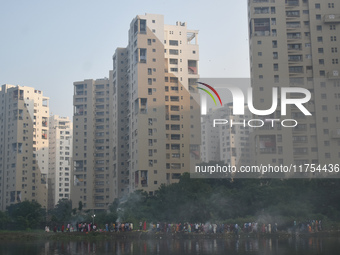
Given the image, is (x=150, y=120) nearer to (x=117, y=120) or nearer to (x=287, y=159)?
(x=117, y=120)

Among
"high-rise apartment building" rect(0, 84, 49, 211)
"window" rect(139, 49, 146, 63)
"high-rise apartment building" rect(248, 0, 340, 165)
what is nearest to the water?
"high-rise apartment building" rect(248, 0, 340, 165)

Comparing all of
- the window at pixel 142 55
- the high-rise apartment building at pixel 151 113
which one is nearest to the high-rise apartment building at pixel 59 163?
the high-rise apartment building at pixel 151 113

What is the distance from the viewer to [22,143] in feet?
367

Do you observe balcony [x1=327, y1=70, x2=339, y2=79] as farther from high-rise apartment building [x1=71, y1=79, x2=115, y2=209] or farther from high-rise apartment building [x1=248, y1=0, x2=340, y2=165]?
high-rise apartment building [x1=71, y1=79, x2=115, y2=209]

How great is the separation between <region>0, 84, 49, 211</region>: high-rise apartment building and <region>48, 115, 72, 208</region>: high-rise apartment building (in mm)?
10297

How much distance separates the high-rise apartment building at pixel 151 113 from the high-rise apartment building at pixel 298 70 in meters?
15.6

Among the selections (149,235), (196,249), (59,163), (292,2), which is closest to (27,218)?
(149,235)

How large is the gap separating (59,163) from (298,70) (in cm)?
8189

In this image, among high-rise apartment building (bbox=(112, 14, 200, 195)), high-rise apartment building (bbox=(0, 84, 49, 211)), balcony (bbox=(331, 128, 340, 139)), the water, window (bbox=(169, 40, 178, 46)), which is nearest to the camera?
the water

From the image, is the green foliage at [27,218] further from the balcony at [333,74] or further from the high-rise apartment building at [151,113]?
the balcony at [333,74]

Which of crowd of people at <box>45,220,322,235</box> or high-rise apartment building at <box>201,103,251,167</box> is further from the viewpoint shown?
high-rise apartment building at <box>201,103,251,167</box>

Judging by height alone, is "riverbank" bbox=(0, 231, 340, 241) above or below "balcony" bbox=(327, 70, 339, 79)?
below

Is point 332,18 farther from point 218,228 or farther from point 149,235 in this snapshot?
point 149,235

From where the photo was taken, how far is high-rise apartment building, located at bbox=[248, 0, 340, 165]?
6725cm
